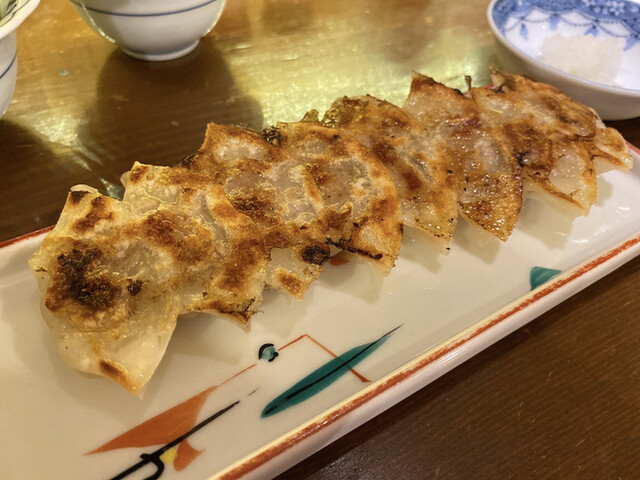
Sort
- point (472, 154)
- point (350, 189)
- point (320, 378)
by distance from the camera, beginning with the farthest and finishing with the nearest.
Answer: point (472, 154), point (350, 189), point (320, 378)

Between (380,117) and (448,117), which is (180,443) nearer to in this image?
(380,117)

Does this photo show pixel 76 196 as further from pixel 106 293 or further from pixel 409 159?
pixel 409 159

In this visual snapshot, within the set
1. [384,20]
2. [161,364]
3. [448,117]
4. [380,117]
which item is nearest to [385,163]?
[380,117]

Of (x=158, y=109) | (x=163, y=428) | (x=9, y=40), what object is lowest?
(x=163, y=428)

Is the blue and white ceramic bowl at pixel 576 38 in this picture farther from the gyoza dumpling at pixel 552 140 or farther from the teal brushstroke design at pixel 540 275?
the teal brushstroke design at pixel 540 275

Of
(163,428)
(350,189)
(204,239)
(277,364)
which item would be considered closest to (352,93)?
(350,189)

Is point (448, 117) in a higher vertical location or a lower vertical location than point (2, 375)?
higher
